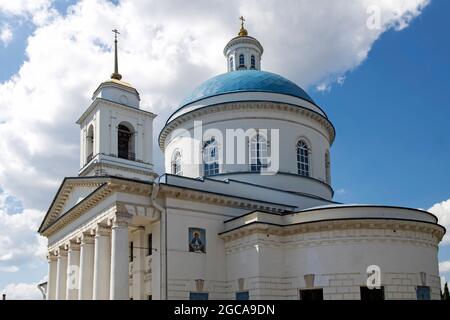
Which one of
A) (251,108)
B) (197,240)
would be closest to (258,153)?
(251,108)

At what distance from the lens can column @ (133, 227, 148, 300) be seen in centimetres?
2112

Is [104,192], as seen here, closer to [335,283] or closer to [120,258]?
[120,258]

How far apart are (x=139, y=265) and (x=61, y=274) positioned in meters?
6.57

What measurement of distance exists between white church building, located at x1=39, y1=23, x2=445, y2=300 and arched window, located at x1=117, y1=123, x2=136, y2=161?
3.58ft

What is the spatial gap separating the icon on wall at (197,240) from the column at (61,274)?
825 cm

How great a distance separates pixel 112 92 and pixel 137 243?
35.3 ft

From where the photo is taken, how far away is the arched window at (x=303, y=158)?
2599 cm

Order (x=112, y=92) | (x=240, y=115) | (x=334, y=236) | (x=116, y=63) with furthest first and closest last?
1. (x=116, y=63)
2. (x=112, y=92)
3. (x=240, y=115)
4. (x=334, y=236)

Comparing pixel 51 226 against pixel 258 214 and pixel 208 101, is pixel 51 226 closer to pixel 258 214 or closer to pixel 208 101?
pixel 208 101

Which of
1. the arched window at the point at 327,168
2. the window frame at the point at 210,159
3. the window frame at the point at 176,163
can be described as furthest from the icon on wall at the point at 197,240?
the arched window at the point at 327,168

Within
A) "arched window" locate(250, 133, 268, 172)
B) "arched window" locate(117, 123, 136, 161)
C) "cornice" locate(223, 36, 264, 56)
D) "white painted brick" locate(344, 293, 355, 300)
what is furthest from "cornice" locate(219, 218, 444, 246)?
"cornice" locate(223, 36, 264, 56)

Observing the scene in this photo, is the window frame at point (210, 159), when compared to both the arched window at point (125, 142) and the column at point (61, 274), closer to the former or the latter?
the arched window at point (125, 142)
